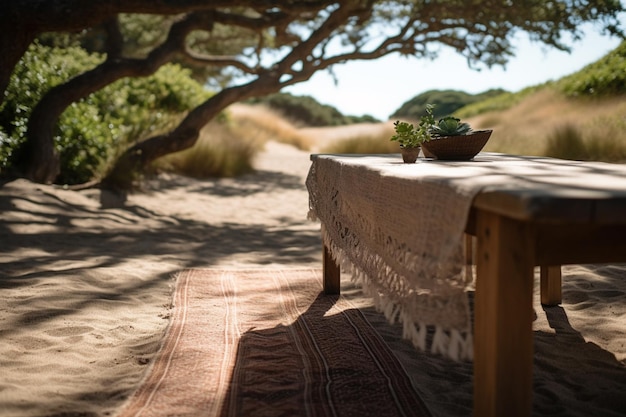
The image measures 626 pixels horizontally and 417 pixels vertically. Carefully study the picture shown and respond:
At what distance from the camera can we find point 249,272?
488cm

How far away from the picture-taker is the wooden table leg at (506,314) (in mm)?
1797

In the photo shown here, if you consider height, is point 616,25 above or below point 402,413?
above

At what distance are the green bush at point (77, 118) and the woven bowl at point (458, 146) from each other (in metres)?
5.50

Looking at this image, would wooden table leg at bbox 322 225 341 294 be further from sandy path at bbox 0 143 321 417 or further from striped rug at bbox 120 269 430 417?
sandy path at bbox 0 143 321 417

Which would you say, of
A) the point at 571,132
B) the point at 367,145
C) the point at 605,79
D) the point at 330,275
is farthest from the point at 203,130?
the point at 330,275

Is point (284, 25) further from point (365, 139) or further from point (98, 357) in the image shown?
point (98, 357)

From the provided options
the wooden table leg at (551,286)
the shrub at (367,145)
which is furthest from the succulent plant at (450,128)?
the shrub at (367,145)

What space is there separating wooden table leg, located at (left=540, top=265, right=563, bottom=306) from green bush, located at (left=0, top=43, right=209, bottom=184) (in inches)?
228

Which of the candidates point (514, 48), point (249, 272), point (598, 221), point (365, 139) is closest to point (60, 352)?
point (249, 272)

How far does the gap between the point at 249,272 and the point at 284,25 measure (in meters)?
5.43

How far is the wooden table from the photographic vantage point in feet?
5.84

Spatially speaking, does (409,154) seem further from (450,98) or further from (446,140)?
(450,98)

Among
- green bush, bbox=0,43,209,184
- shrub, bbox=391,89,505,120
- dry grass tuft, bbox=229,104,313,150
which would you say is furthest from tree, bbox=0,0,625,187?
shrub, bbox=391,89,505,120

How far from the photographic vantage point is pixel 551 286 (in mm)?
3770
